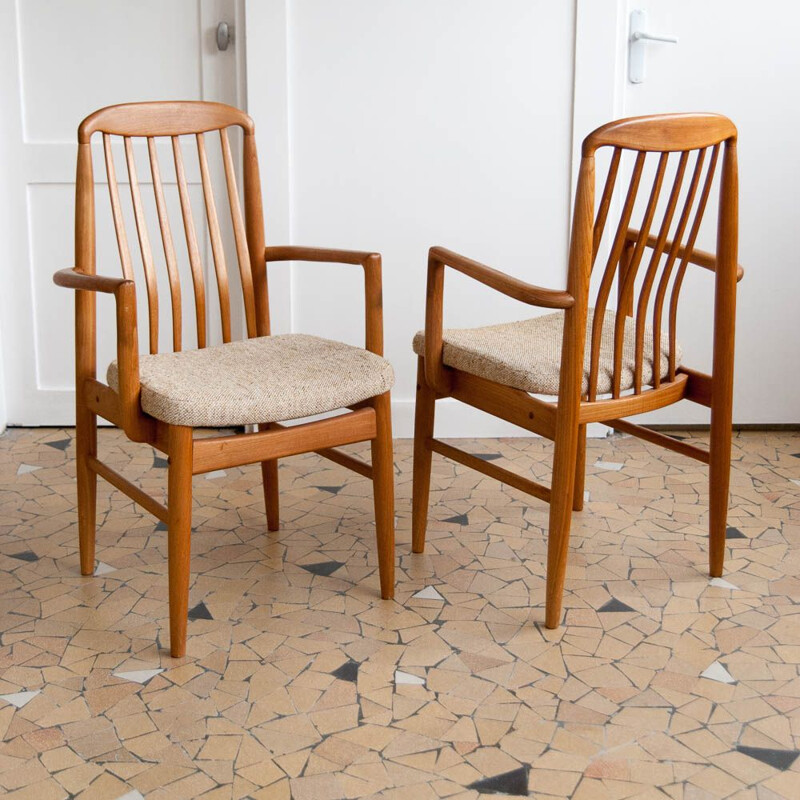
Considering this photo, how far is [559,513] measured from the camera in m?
1.89

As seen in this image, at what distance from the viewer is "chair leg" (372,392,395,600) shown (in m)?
1.97

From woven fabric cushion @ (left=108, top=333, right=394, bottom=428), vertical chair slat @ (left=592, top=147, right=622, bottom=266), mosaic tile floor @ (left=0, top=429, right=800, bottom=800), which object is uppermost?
vertical chair slat @ (left=592, top=147, right=622, bottom=266)

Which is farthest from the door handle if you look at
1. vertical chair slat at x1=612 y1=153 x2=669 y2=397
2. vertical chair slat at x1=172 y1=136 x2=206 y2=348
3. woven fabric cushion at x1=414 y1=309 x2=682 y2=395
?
vertical chair slat at x1=172 y1=136 x2=206 y2=348

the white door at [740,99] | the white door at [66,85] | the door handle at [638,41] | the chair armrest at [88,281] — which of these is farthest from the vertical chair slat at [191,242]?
the door handle at [638,41]

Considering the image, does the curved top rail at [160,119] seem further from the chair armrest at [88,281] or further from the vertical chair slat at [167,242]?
the chair armrest at [88,281]

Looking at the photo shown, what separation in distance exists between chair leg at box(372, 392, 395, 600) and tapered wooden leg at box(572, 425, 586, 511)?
1.75 feet

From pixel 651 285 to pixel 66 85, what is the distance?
1.82 metres

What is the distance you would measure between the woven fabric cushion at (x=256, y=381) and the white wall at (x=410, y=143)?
0.91 meters

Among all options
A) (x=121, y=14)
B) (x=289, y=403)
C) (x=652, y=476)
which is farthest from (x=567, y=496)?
(x=121, y=14)

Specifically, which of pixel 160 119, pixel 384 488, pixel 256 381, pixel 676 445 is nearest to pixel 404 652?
pixel 384 488

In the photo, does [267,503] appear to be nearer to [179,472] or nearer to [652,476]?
[179,472]

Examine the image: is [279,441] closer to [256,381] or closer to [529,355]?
[256,381]

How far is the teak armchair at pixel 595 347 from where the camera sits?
5.75ft

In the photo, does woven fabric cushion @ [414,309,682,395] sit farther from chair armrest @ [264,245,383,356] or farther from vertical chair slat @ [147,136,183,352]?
vertical chair slat @ [147,136,183,352]
